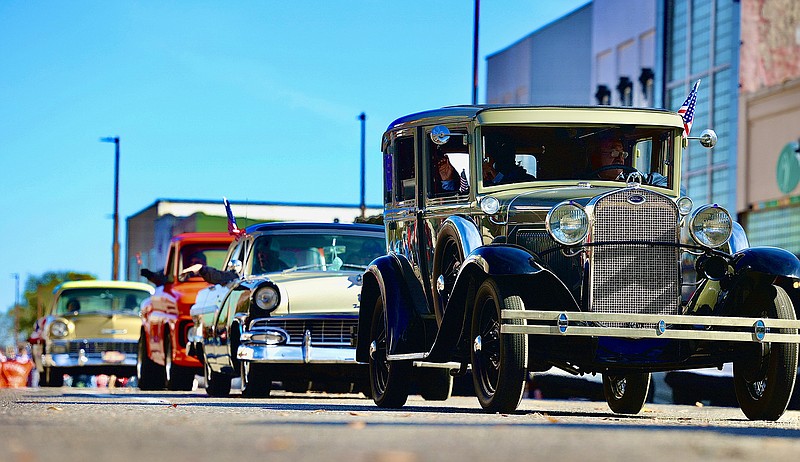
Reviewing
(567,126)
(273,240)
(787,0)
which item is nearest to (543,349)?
(567,126)

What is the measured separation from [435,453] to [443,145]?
6.28 metres

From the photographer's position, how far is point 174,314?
20.0 metres

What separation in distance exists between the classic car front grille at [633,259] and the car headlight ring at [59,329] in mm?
16260

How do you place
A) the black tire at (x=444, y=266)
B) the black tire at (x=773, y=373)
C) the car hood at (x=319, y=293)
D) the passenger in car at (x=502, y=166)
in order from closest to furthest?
the black tire at (x=773, y=373), the black tire at (x=444, y=266), the passenger in car at (x=502, y=166), the car hood at (x=319, y=293)

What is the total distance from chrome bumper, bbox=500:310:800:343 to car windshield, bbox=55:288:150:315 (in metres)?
16.9

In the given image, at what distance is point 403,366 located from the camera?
12.7 m

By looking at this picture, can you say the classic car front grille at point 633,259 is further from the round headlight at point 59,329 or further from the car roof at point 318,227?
the round headlight at point 59,329

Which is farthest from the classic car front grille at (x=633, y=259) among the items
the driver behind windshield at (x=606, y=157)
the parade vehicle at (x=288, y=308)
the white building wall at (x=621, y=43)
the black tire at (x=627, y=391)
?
the white building wall at (x=621, y=43)

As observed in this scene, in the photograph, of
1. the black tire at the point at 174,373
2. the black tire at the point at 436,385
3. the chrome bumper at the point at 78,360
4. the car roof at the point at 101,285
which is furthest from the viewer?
the car roof at the point at 101,285

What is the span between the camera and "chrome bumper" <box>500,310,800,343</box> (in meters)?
10.4

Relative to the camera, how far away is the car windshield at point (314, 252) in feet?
55.0

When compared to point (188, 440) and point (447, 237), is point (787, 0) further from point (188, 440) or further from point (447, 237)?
point (188, 440)

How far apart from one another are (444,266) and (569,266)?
1250mm

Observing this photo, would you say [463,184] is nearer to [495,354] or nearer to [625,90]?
[495,354]
